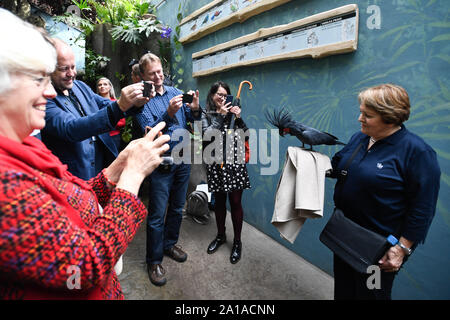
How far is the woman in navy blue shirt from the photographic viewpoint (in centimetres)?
122

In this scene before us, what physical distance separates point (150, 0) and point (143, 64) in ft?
13.9

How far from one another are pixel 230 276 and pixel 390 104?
1925mm

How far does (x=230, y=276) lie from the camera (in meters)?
2.28

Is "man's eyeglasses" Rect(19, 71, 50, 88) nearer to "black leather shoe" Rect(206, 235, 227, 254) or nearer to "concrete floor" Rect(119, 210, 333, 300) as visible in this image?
"concrete floor" Rect(119, 210, 333, 300)

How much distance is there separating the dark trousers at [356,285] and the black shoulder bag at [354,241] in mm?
123

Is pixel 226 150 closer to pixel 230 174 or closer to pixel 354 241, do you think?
pixel 230 174

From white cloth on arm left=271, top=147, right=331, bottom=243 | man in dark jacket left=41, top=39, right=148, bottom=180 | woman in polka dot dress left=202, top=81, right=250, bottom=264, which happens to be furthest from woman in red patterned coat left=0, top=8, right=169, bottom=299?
woman in polka dot dress left=202, top=81, right=250, bottom=264

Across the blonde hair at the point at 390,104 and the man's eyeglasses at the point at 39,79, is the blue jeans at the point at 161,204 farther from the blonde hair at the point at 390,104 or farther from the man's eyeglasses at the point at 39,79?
the blonde hair at the point at 390,104

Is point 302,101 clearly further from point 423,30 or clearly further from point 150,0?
point 150,0

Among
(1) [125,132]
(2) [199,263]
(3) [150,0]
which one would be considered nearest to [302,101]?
(2) [199,263]

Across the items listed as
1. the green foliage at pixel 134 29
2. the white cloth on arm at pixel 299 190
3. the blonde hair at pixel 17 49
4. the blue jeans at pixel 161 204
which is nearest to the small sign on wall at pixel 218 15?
the green foliage at pixel 134 29

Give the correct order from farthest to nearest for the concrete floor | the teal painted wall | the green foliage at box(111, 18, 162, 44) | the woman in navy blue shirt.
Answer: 1. the green foliage at box(111, 18, 162, 44)
2. the concrete floor
3. the teal painted wall
4. the woman in navy blue shirt

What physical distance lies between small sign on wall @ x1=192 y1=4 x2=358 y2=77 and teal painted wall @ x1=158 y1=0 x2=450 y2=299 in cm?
8

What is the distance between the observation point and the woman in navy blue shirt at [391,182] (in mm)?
1219
